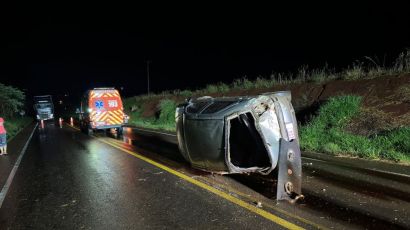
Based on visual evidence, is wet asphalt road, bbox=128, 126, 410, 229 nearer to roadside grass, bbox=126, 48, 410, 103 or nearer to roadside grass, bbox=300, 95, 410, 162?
roadside grass, bbox=300, 95, 410, 162

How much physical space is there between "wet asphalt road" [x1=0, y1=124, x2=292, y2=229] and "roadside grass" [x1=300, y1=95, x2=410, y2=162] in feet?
16.5

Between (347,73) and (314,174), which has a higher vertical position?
(347,73)

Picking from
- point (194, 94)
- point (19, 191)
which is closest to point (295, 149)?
point (19, 191)

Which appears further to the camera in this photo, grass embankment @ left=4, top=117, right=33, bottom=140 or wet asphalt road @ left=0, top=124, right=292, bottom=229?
grass embankment @ left=4, top=117, right=33, bottom=140

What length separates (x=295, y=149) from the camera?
580 centimetres

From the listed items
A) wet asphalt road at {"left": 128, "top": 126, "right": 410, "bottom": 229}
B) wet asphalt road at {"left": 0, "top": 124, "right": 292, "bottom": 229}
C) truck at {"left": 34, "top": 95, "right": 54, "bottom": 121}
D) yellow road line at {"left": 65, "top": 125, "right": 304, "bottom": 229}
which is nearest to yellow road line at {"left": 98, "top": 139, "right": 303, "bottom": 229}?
yellow road line at {"left": 65, "top": 125, "right": 304, "bottom": 229}

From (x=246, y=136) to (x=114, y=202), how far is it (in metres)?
2.71

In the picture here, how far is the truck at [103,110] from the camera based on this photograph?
19.1 metres

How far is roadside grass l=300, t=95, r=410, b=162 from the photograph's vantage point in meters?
9.18

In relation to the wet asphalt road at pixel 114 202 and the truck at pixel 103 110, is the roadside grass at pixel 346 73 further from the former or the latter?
the wet asphalt road at pixel 114 202

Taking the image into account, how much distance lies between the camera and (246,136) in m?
6.96

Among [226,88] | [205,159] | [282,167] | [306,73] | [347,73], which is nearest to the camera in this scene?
[282,167]

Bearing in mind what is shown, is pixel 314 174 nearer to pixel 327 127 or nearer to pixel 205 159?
pixel 205 159

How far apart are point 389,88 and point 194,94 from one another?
2054 centimetres
